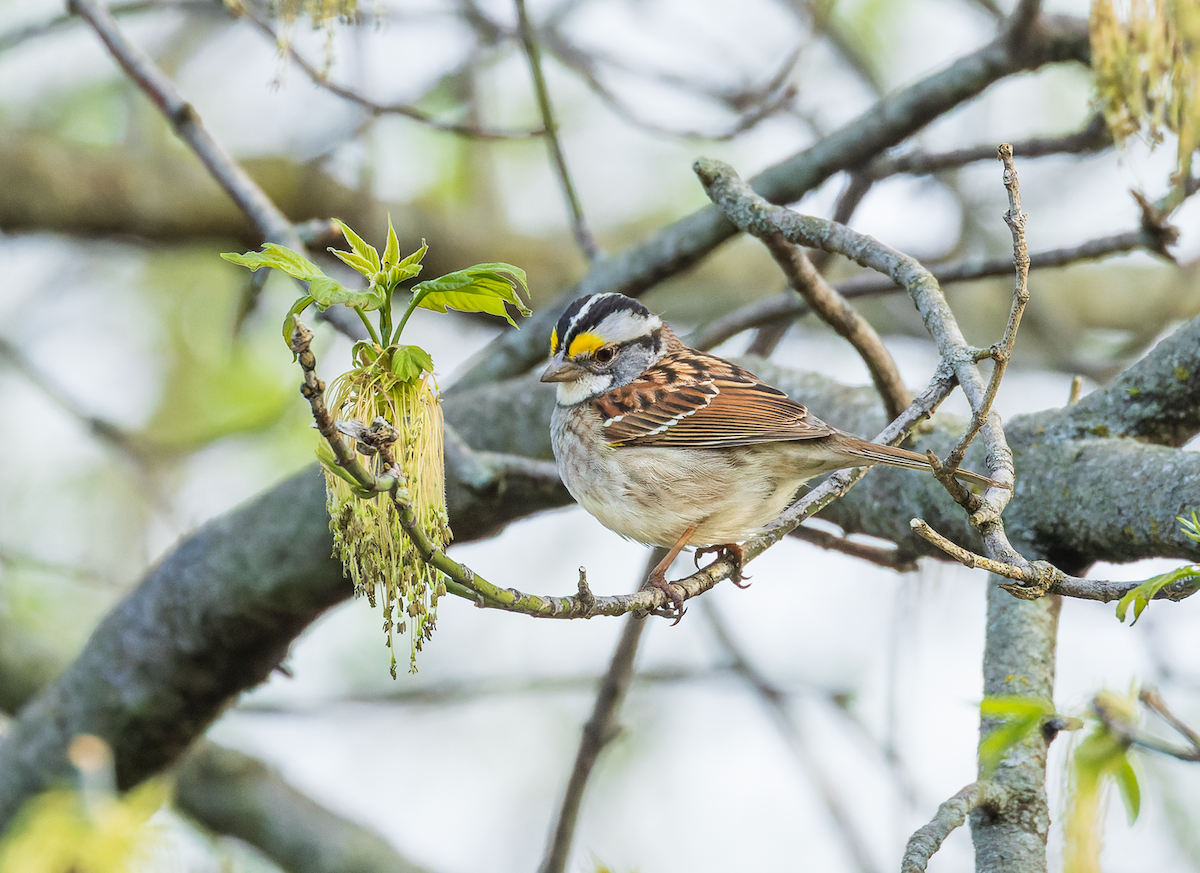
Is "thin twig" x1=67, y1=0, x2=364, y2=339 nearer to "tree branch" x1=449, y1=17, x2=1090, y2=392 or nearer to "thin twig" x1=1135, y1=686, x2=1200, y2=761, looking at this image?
"tree branch" x1=449, y1=17, x2=1090, y2=392

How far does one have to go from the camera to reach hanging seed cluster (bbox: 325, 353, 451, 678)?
162 cm

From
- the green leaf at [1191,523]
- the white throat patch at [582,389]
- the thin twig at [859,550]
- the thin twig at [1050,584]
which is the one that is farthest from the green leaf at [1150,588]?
the white throat patch at [582,389]

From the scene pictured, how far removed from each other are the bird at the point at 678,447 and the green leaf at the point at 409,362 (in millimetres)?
1196

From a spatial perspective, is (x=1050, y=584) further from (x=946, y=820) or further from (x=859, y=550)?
(x=859, y=550)

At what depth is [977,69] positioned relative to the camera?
313 centimetres

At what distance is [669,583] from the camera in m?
2.51

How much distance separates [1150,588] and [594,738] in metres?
2.23

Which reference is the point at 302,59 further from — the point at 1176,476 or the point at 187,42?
the point at 187,42

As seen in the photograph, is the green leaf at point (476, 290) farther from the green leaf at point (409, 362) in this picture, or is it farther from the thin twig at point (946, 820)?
the thin twig at point (946, 820)

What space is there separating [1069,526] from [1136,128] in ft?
2.80

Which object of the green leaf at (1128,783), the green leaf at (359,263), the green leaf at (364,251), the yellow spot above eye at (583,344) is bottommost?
the green leaf at (1128,783)

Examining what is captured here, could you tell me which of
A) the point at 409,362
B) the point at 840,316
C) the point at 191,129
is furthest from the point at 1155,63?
the point at 191,129

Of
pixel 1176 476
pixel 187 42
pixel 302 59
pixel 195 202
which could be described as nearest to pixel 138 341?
pixel 195 202

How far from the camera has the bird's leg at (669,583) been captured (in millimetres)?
2400
